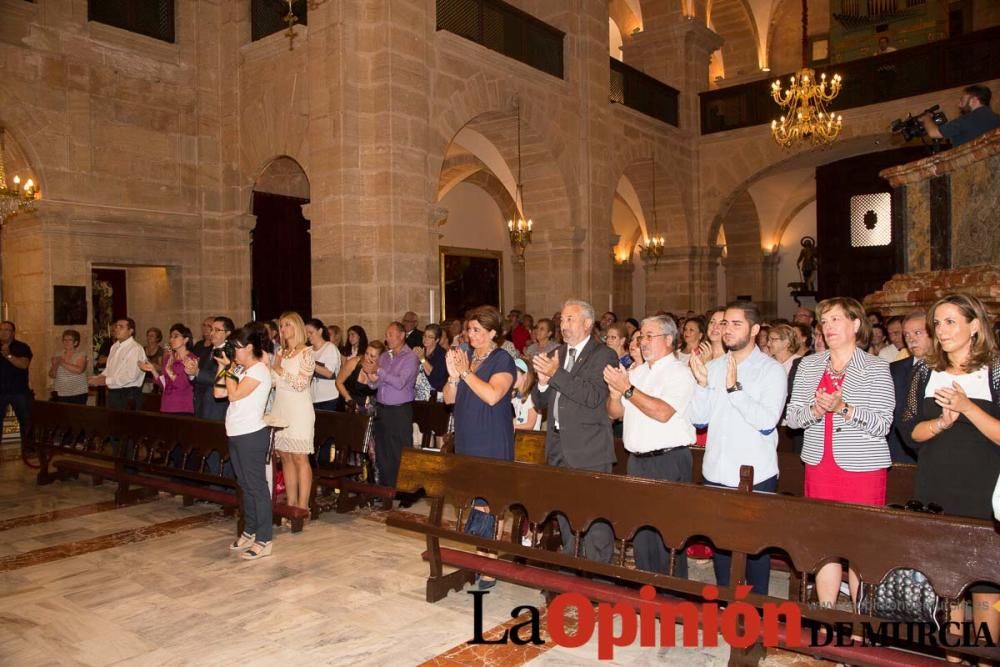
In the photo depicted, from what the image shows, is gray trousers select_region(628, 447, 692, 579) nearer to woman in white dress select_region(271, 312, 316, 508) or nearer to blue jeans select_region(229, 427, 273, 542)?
blue jeans select_region(229, 427, 273, 542)

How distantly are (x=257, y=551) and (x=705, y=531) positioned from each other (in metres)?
3.20

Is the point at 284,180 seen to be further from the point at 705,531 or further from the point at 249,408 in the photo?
the point at 705,531

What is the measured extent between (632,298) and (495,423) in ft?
62.2

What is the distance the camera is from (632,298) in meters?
22.9

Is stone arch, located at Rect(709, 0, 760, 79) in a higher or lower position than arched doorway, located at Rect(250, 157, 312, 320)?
higher

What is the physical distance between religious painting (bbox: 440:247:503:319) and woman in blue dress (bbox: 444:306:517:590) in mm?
12398

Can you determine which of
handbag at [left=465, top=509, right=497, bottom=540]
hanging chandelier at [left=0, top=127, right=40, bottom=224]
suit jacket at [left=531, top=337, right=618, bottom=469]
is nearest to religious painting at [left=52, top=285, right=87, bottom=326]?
hanging chandelier at [left=0, top=127, right=40, bottom=224]

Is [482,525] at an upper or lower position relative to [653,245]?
lower

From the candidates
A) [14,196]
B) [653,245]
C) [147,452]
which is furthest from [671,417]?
[653,245]

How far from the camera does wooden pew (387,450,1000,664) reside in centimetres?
268

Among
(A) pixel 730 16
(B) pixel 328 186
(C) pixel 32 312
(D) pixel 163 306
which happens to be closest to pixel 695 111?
(A) pixel 730 16

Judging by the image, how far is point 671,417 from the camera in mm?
3756

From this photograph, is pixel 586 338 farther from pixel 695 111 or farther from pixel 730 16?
pixel 730 16

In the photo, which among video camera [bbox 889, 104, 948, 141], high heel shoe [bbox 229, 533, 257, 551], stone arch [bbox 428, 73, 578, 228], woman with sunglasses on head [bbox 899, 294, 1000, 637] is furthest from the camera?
stone arch [bbox 428, 73, 578, 228]
